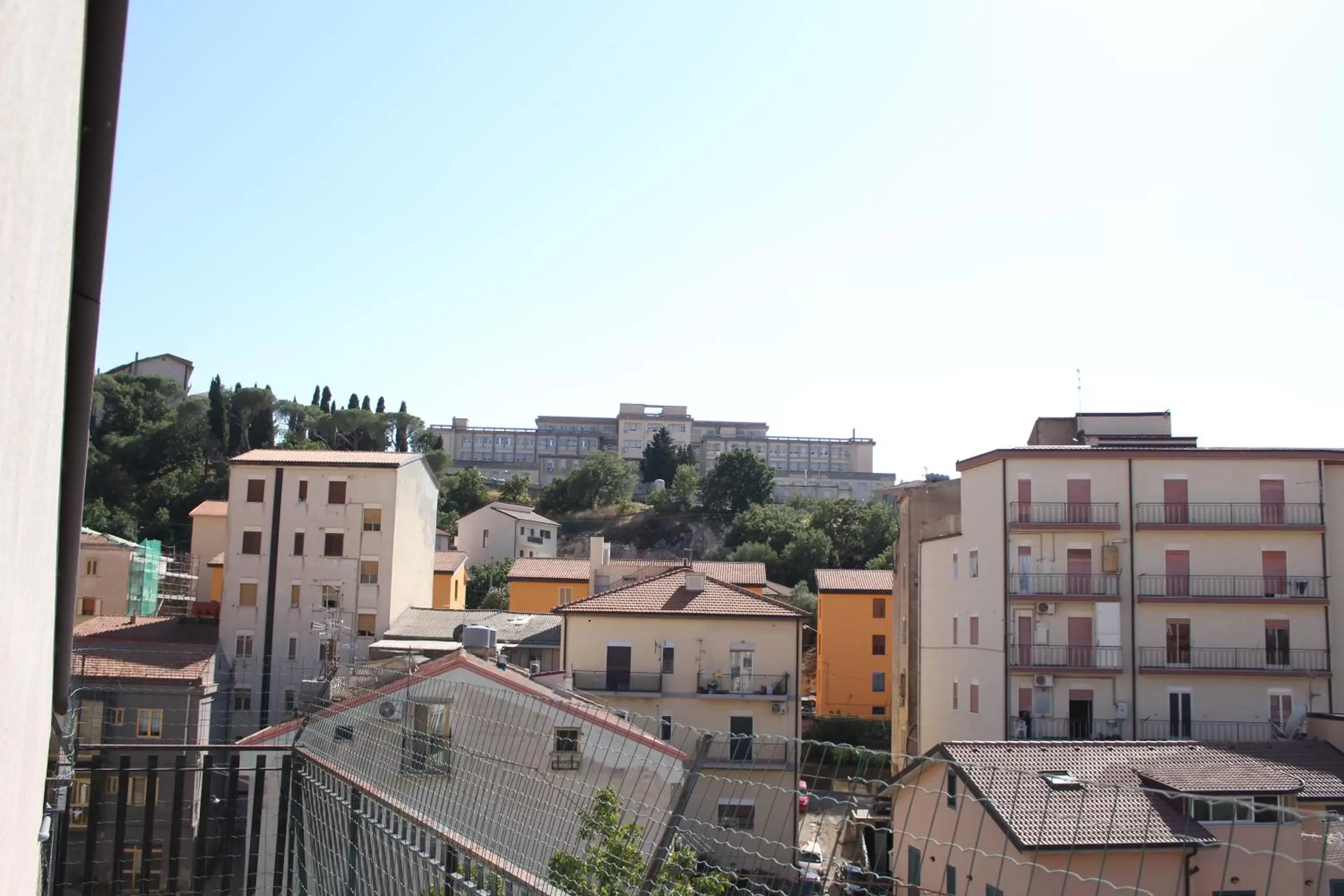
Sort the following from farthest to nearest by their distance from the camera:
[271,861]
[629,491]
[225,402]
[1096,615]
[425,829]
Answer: [629,491] < [225,402] < [1096,615] < [271,861] < [425,829]

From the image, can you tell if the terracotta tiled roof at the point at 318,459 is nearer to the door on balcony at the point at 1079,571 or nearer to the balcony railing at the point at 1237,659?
the door on balcony at the point at 1079,571

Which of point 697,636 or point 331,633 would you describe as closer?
point 697,636

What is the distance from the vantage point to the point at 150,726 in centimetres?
2506

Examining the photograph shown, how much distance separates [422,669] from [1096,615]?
Result: 1721cm

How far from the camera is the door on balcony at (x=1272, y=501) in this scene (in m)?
26.3

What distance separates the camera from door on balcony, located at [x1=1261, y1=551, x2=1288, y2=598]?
2602 centimetres

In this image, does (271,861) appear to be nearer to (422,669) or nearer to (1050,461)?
(422,669)

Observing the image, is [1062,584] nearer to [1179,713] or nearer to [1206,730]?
[1179,713]

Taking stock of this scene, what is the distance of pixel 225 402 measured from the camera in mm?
70750

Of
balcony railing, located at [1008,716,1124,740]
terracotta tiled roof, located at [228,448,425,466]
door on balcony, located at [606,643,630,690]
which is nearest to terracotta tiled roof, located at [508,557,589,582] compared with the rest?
terracotta tiled roof, located at [228,448,425,466]

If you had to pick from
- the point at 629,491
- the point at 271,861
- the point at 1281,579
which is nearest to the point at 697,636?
the point at 1281,579

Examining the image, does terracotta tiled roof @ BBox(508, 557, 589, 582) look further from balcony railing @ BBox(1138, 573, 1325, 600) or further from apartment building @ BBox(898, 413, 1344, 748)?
balcony railing @ BBox(1138, 573, 1325, 600)

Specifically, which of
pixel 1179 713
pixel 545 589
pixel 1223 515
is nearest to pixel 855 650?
pixel 545 589

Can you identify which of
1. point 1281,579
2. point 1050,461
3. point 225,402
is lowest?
point 1281,579
